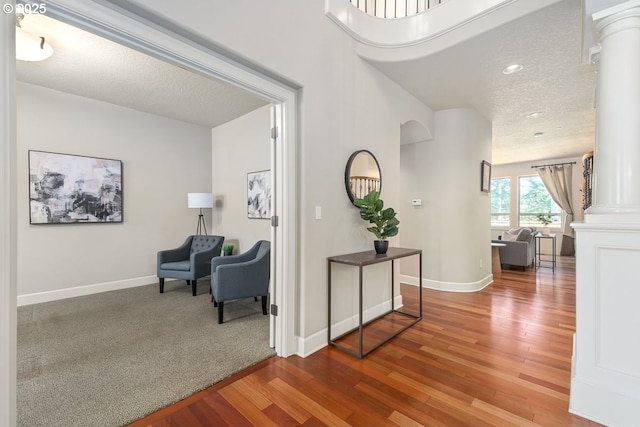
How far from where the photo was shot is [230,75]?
1.84m

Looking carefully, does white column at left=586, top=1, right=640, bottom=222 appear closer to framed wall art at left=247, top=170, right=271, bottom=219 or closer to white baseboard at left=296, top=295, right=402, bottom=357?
white baseboard at left=296, top=295, right=402, bottom=357

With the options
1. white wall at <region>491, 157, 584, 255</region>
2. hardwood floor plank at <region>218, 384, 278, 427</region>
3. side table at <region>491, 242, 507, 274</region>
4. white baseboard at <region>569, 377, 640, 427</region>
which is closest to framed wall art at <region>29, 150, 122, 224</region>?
hardwood floor plank at <region>218, 384, 278, 427</region>

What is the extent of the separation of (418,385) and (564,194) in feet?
27.1

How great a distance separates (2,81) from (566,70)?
433 centimetres

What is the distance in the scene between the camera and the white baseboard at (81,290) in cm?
349

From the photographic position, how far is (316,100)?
7.75ft

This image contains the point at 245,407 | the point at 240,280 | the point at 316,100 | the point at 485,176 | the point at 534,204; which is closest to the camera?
the point at 245,407

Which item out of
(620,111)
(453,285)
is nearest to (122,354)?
(620,111)

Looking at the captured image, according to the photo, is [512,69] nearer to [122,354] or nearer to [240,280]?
[240,280]

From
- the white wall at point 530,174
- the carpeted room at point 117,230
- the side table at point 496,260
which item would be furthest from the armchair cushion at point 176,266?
the white wall at point 530,174

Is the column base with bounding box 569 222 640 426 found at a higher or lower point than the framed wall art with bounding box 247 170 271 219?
lower

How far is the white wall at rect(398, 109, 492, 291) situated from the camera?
409cm

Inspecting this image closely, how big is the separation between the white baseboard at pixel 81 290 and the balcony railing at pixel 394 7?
4.79 metres

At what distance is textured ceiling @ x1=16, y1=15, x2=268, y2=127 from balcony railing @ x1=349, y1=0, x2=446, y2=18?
1.69 meters
